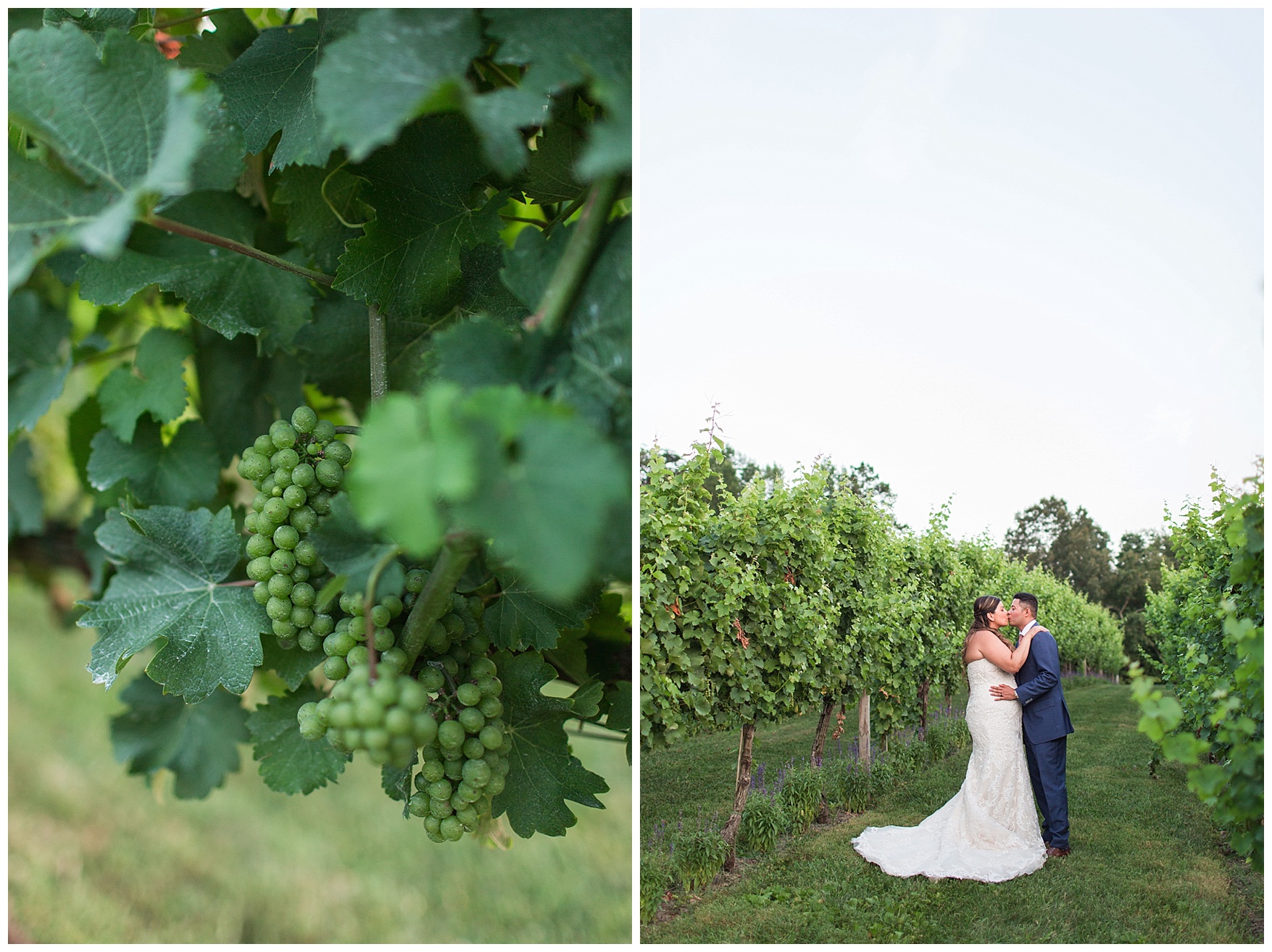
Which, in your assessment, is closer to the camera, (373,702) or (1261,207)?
→ (373,702)

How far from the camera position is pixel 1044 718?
1091 millimetres

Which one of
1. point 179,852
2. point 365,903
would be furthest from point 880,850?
point 179,852

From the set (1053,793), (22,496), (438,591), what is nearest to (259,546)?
(438,591)

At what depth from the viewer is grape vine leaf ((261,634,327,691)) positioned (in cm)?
102

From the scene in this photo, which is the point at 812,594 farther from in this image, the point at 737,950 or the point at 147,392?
the point at 147,392

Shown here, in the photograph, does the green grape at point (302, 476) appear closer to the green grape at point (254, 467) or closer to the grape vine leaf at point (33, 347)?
the green grape at point (254, 467)

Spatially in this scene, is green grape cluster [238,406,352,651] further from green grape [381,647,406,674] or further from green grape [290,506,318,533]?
green grape [381,647,406,674]

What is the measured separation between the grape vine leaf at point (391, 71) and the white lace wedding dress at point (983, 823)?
94 cm

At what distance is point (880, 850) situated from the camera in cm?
109

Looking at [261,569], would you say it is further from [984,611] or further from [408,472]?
[984,611]

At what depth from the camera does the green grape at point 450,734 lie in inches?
31.9

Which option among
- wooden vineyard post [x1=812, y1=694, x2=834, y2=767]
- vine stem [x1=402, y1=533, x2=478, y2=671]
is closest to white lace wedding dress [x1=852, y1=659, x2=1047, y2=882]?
wooden vineyard post [x1=812, y1=694, x2=834, y2=767]

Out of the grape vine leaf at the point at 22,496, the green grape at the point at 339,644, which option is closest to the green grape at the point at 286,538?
the green grape at the point at 339,644

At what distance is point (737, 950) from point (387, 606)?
0.65 m
